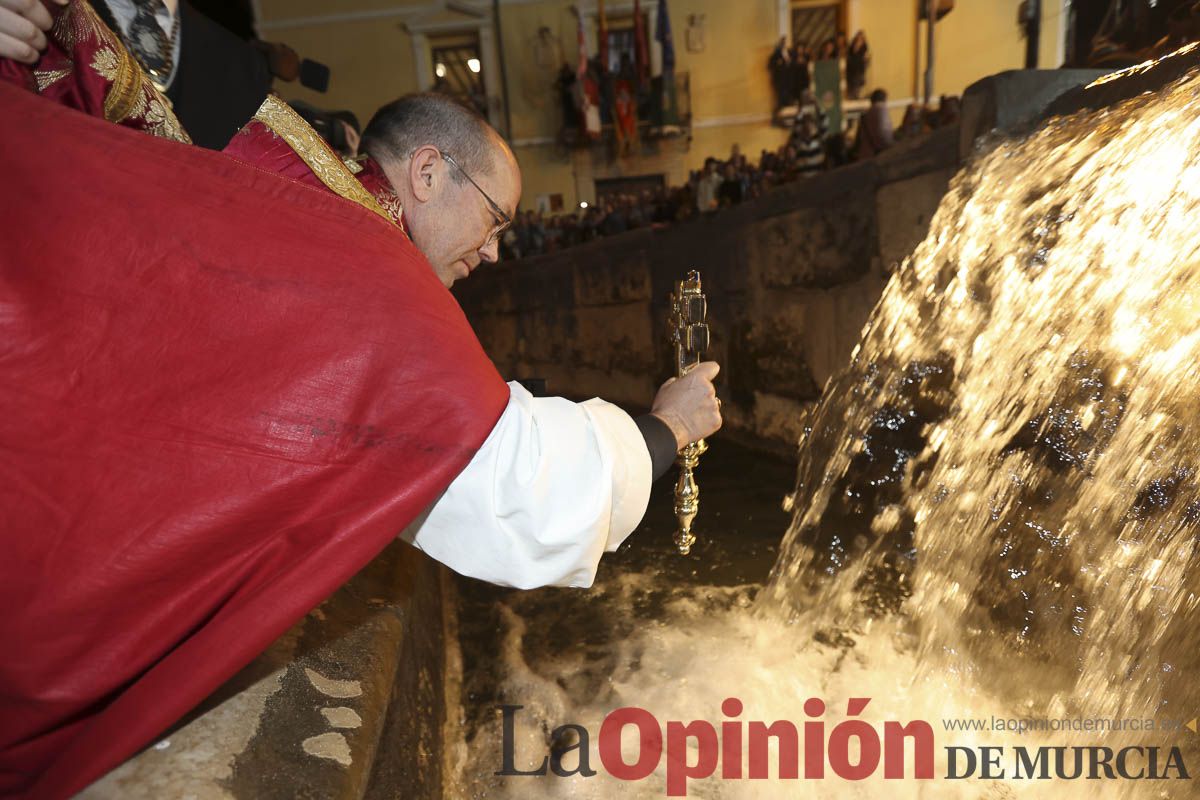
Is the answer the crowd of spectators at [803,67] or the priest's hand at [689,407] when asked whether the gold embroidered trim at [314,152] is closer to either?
the priest's hand at [689,407]

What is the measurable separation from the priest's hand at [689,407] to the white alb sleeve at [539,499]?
0.55 ft

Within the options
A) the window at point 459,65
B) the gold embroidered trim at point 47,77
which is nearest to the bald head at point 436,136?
the gold embroidered trim at point 47,77

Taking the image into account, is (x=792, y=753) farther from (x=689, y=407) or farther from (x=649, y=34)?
(x=649, y=34)

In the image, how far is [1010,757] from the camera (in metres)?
1.94

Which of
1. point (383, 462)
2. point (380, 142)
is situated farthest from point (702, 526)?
point (383, 462)

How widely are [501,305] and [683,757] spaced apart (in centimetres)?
648

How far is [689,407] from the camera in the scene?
1275 mm

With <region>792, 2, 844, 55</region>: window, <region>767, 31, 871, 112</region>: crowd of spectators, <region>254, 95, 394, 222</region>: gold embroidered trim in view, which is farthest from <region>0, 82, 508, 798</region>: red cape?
<region>792, 2, 844, 55</region>: window

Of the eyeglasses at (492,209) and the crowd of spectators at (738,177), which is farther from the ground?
the crowd of spectators at (738,177)

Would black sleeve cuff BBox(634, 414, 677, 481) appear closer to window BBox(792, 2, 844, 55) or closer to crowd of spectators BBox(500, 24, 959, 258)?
crowd of spectators BBox(500, 24, 959, 258)

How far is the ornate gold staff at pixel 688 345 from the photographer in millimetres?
1454

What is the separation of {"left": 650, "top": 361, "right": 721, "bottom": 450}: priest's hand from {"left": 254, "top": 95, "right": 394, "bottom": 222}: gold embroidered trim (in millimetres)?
583

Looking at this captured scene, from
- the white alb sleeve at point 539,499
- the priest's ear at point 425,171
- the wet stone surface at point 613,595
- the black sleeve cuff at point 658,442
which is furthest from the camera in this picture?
the wet stone surface at point 613,595

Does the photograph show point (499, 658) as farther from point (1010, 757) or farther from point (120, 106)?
point (120, 106)
